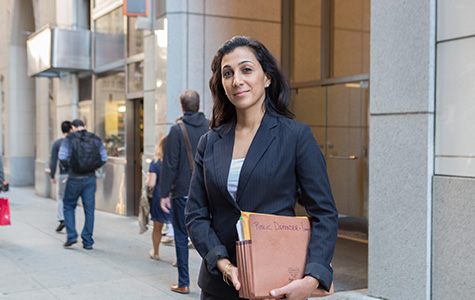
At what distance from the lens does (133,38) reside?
1241 centimetres

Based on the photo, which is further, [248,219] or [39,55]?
[39,55]

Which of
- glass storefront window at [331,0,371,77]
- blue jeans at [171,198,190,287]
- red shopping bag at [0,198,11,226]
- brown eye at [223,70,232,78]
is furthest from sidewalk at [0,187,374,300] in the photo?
glass storefront window at [331,0,371,77]

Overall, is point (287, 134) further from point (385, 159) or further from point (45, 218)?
point (45, 218)

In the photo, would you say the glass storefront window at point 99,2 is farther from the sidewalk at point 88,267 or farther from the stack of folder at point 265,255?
the stack of folder at point 265,255

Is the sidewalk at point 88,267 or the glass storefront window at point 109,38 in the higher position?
the glass storefront window at point 109,38

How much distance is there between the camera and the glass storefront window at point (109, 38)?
13.2 m

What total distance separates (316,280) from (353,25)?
829cm

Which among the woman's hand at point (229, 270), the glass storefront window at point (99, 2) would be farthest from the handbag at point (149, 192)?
the glass storefront window at point (99, 2)

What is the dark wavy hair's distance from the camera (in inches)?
96.0

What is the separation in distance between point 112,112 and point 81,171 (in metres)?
5.12

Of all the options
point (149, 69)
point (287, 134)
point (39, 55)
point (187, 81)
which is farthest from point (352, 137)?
point (39, 55)

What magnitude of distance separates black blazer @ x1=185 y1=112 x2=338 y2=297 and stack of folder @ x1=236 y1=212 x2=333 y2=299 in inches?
3.4

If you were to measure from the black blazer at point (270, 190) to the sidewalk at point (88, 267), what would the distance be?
3563mm

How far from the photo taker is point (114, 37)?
13.6 m
